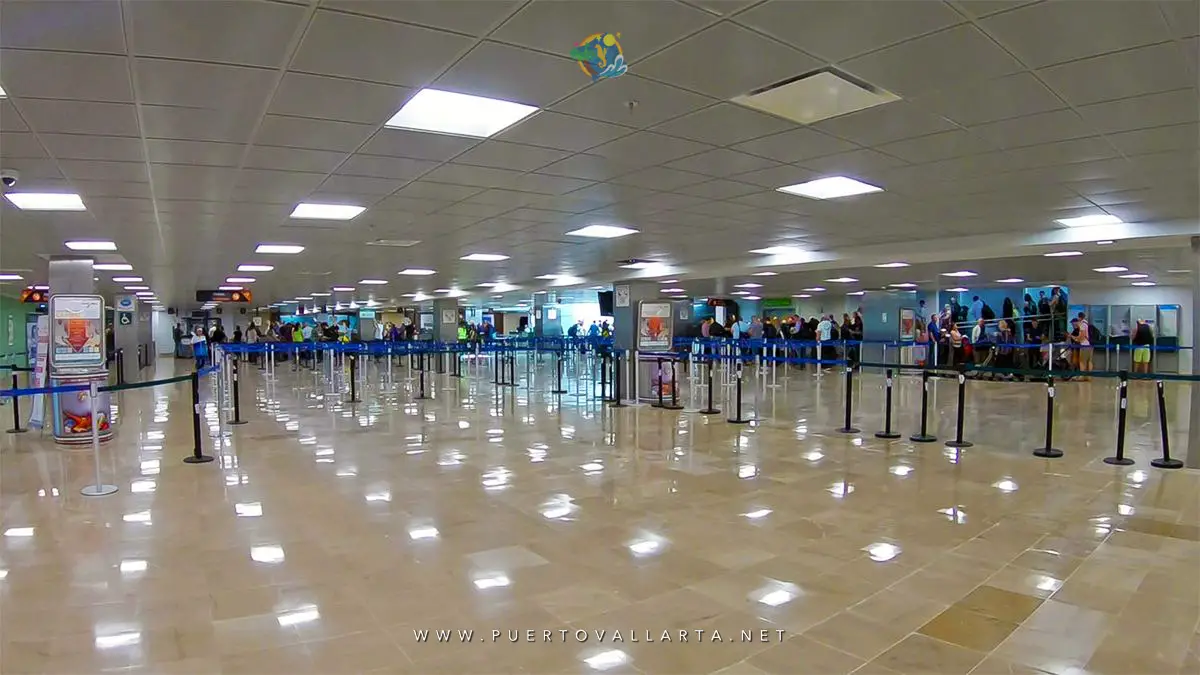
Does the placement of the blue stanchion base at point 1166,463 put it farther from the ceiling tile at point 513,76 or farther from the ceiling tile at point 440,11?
the ceiling tile at point 440,11

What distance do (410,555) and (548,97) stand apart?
2.93m

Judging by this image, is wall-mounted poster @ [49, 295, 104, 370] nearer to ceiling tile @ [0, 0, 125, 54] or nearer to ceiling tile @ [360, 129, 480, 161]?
ceiling tile @ [360, 129, 480, 161]

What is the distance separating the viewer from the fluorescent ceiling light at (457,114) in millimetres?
3871

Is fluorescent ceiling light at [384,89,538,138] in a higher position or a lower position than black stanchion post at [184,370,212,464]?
higher

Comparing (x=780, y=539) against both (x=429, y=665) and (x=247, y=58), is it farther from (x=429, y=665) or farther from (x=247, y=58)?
(x=247, y=58)

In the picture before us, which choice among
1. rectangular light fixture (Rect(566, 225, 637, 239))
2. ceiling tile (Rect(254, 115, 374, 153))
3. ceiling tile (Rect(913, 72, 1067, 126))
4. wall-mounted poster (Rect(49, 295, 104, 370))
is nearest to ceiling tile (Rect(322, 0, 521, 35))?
ceiling tile (Rect(254, 115, 374, 153))

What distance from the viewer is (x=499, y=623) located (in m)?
3.26

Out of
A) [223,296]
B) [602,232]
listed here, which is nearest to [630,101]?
[602,232]

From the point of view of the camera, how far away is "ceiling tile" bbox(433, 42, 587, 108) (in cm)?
315

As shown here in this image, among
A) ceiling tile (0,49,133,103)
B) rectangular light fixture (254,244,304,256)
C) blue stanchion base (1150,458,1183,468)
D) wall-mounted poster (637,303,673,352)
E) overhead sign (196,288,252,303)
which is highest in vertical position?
ceiling tile (0,49,133,103)

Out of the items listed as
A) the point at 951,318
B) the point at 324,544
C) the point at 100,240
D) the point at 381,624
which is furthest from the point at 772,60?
the point at 951,318

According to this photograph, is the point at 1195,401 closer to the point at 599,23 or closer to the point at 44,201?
the point at 599,23

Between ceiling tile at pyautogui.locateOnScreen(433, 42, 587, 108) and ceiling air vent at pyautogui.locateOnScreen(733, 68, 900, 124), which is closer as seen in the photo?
ceiling tile at pyautogui.locateOnScreen(433, 42, 587, 108)

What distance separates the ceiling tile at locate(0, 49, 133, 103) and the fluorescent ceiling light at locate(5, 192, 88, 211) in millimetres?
3207
